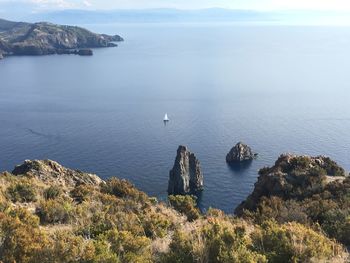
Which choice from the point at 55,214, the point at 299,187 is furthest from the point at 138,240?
the point at 299,187

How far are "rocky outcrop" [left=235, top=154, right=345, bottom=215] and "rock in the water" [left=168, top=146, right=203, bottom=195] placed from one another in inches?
1042

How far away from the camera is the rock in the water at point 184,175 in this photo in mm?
81938

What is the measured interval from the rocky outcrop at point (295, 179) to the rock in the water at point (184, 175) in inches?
1042

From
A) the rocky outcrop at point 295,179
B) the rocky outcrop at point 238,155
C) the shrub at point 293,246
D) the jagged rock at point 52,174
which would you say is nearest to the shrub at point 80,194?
the jagged rock at point 52,174

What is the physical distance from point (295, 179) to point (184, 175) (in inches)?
1324

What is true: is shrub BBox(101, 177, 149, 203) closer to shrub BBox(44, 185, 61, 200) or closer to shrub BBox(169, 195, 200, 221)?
shrub BBox(169, 195, 200, 221)

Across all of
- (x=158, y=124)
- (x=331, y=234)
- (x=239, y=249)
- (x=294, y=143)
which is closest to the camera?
(x=239, y=249)

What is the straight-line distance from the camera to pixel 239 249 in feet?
48.1

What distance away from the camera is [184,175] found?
83000 millimetres

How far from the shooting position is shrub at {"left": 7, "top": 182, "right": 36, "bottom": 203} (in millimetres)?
26141

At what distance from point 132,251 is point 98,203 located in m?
12.0

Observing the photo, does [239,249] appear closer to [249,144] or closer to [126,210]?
[126,210]

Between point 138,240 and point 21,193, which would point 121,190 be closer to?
point 21,193

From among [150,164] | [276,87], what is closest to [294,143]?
[150,164]
